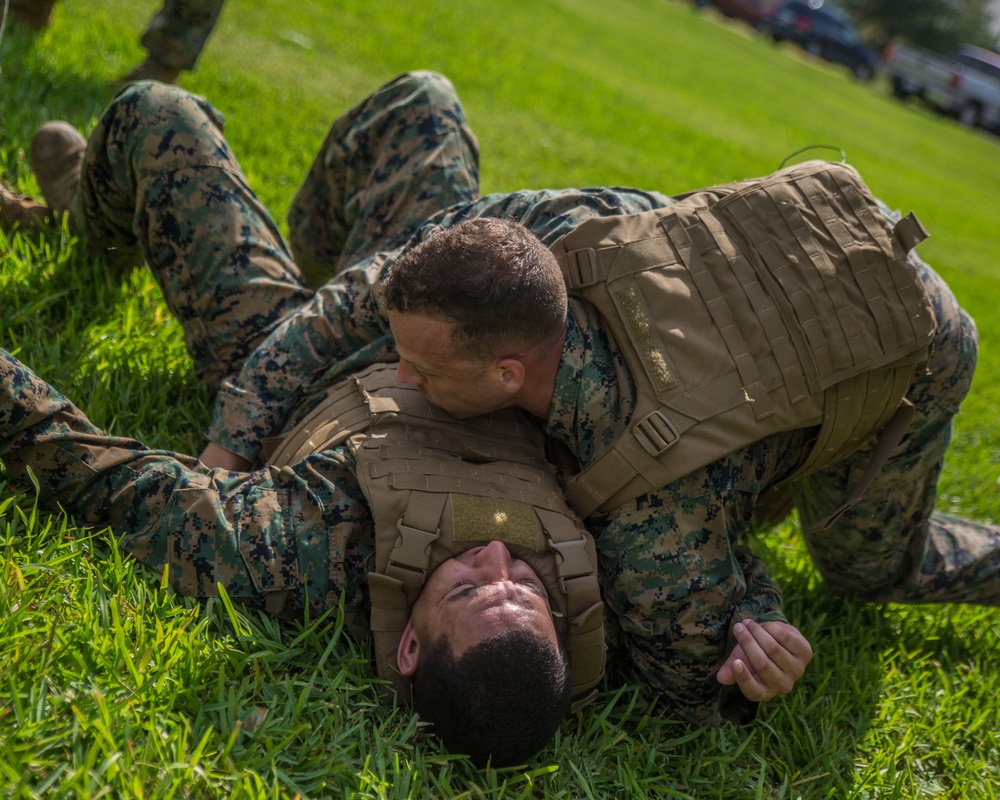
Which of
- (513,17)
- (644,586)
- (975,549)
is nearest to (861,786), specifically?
(644,586)

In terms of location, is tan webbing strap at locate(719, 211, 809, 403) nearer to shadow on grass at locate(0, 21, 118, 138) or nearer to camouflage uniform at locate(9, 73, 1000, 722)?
camouflage uniform at locate(9, 73, 1000, 722)

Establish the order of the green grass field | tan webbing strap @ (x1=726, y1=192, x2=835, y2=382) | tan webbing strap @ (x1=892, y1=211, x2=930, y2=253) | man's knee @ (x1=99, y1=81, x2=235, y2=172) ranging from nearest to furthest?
the green grass field < tan webbing strap @ (x1=726, y1=192, x2=835, y2=382) < tan webbing strap @ (x1=892, y1=211, x2=930, y2=253) < man's knee @ (x1=99, y1=81, x2=235, y2=172)

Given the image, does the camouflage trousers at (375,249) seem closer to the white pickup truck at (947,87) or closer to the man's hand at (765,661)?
the man's hand at (765,661)

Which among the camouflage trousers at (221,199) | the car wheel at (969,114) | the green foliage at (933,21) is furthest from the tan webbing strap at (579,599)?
the green foliage at (933,21)

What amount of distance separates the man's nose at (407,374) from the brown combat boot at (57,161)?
72.0 inches

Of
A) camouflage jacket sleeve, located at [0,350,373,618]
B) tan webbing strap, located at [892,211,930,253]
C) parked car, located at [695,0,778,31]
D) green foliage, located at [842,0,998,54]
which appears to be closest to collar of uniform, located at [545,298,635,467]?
camouflage jacket sleeve, located at [0,350,373,618]

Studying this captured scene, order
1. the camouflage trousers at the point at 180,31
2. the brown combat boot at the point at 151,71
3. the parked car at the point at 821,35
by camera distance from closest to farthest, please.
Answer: the camouflage trousers at the point at 180,31
the brown combat boot at the point at 151,71
the parked car at the point at 821,35

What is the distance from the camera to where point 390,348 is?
114 inches

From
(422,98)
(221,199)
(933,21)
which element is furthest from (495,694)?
(933,21)

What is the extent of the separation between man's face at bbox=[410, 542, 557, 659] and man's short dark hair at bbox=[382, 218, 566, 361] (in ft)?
1.79

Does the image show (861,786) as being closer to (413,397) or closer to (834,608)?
(834,608)

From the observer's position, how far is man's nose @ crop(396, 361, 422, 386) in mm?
2596

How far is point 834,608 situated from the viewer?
3.46 m

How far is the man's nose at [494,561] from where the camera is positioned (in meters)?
2.31
